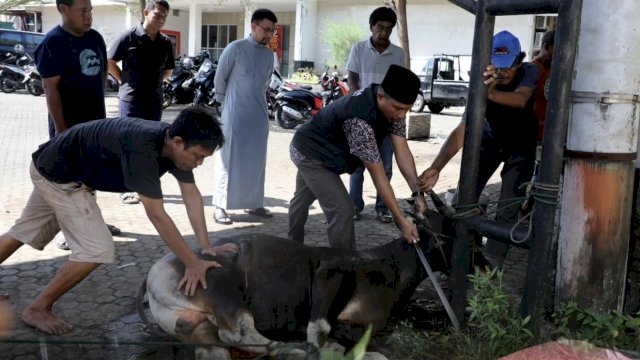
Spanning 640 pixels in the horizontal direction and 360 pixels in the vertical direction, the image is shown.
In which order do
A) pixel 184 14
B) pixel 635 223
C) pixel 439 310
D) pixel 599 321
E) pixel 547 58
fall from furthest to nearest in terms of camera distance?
pixel 184 14, pixel 547 58, pixel 439 310, pixel 635 223, pixel 599 321

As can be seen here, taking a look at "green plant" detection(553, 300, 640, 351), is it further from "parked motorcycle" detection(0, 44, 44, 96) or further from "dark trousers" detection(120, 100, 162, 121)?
"parked motorcycle" detection(0, 44, 44, 96)

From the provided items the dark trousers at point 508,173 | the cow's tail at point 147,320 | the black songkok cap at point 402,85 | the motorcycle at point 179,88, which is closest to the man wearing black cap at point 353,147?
the black songkok cap at point 402,85

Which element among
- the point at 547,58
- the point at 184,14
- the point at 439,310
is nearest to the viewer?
the point at 439,310

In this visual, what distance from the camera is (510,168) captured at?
4.42 meters

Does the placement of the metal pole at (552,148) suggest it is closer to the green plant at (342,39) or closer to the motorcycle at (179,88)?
the motorcycle at (179,88)

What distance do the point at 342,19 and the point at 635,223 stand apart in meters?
24.5

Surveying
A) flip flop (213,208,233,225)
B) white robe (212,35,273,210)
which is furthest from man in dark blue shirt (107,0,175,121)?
flip flop (213,208,233,225)

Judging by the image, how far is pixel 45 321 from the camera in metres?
3.41

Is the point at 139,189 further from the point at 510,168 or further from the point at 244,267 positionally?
the point at 510,168

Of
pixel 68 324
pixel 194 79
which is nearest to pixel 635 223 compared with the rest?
pixel 68 324

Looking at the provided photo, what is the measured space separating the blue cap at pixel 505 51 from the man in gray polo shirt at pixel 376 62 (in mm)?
1979

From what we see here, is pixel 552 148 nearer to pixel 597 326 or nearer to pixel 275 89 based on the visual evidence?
pixel 597 326

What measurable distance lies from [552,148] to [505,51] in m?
1.34

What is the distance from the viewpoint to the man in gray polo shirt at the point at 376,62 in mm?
5918
